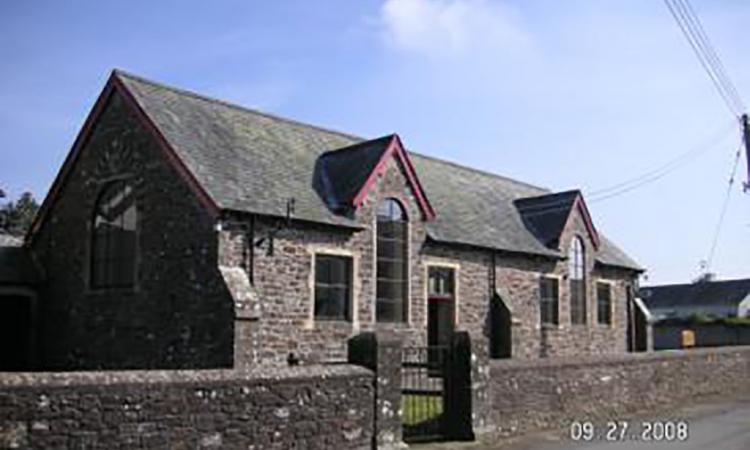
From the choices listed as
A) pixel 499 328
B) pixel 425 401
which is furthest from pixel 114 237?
pixel 499 328

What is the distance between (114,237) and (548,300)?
1702 cm

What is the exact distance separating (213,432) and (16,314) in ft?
56.6

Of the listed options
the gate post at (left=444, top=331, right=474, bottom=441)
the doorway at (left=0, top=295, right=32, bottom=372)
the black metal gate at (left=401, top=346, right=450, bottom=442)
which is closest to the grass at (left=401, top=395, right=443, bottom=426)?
the black metal gate at (left=401, top=346, right=450, bottom=442)

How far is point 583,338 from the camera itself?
114 ft

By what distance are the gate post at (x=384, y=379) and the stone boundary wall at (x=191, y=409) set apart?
20 cm

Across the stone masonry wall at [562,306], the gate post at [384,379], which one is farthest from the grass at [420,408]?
the stone masonry wall at [562,306]

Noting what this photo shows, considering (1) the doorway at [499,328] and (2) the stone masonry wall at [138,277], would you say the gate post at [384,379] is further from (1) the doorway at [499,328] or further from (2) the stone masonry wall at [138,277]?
(1) the doorway at [499,328]

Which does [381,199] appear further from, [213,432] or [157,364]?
[213,432]

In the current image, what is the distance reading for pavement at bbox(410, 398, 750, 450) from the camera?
595 inches

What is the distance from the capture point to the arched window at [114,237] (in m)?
23.4

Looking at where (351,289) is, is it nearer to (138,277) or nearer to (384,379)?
(138,277)

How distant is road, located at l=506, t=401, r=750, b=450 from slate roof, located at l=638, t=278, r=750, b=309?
68954mm

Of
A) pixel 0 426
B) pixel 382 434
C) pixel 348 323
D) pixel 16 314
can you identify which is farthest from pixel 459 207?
pixel 0 426

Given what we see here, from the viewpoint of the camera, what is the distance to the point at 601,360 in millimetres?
20062
